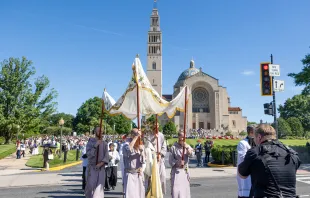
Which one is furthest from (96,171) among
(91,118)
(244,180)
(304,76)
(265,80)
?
(91,118)

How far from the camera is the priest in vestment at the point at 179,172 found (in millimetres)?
7141

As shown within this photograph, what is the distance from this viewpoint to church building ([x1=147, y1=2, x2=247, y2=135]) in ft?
277

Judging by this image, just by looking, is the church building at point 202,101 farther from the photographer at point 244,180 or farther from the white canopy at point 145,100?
the photographer at point 244,180

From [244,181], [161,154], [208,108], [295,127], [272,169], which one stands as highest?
[208,108]

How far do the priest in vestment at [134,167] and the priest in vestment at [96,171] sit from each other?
0.62 metres

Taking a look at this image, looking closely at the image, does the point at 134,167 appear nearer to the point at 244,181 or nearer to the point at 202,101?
the point at 244,181

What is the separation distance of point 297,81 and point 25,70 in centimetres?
2907

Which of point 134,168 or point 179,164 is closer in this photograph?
point 134,168

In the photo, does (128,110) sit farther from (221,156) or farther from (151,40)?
(151,40)

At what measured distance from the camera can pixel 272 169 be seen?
3.26m

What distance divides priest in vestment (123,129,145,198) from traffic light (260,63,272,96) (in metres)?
8.62

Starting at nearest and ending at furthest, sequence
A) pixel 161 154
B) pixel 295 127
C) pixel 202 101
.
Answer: pixel 161 154 → pixel 295 127 → pixel 202 101

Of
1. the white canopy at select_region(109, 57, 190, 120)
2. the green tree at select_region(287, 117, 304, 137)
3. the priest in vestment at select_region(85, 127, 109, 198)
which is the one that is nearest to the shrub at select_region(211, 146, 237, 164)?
the white canopy at select_region(109, 57, 190, 120)

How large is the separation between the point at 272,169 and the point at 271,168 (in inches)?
0.6
